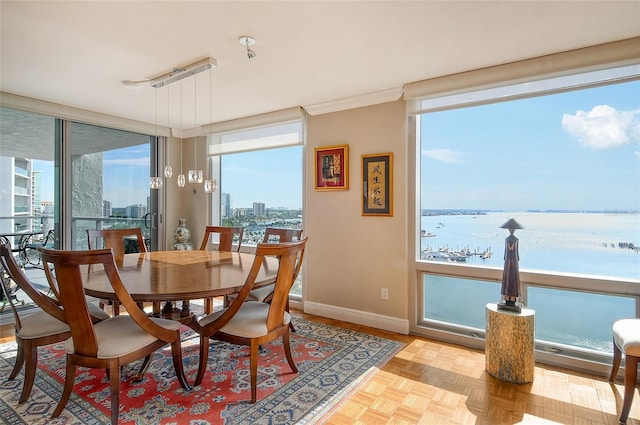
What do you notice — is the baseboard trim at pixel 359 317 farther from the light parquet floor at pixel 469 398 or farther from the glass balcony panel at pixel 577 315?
the glass balcony panel at pixel 577 315

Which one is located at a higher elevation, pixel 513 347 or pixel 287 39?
pixel 287 39

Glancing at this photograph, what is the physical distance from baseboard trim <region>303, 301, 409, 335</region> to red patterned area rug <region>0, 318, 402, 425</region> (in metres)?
0.33

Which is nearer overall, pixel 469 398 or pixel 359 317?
pixel 469 398

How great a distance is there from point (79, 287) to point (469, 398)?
2380mm

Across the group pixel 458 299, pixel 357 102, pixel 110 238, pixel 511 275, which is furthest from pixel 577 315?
pixel 110 238

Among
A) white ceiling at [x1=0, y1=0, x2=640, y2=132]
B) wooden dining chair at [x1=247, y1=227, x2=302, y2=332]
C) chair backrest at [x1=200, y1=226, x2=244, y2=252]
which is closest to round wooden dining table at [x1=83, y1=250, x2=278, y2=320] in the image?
wooden dining chair at [x1=247, y1=227, x2=302, y2=332]

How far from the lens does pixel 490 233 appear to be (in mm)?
3061

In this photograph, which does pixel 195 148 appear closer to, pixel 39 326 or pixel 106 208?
pixel 106 208

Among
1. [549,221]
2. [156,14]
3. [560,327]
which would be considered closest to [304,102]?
[156,14]

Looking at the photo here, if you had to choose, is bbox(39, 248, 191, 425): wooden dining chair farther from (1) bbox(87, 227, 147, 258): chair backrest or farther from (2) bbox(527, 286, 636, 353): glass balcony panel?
(2) bbox(527, 286, 636, 353): glass balcony panel

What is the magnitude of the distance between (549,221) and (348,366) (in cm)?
200

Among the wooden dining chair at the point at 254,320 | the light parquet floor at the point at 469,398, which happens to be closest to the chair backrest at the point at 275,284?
the wooden dining chair at the point at 254,320

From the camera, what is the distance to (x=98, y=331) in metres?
2.04

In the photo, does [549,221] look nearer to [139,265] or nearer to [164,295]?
[164,295]
